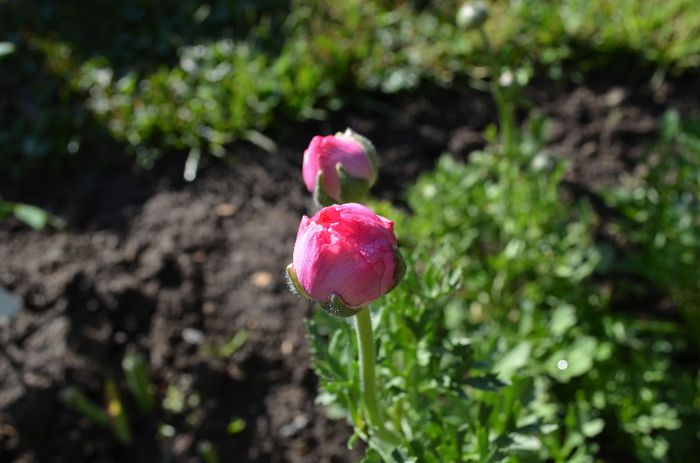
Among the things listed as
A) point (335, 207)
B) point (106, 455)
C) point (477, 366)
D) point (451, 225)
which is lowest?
point (106, 455)

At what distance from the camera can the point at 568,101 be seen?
2887mm

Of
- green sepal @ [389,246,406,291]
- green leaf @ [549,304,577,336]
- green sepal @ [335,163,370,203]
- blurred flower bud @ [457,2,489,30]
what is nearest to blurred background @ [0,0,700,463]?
green leaf @ [549,304,577,336]

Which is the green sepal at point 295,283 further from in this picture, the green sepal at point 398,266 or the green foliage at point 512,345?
the green foliage at point 512,345

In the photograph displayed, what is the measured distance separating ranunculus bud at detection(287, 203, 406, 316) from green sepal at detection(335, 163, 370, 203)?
0.24 m

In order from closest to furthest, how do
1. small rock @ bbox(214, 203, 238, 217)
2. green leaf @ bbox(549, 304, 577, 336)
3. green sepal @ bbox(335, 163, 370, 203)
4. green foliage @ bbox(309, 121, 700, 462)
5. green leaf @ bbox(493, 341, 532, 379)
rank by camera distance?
green sepal @ bbox(335, 163, 370, 203) → green foliage @ bbox(309, 121, 700, 462) → green leaf @ bbox(493, 341, 532, 379) → green leaf @ bbox(549, 304, 577, 336) → small rock @ bbox(214, 203, 238, 217)

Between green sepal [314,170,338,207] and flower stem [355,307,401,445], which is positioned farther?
green sepal [314,170,338,207]

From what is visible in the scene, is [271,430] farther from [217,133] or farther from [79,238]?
[217,133]

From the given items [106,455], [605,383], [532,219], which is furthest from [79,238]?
[605,383]

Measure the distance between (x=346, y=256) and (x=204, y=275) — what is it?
1543 mm

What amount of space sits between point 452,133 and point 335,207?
6.49 feet

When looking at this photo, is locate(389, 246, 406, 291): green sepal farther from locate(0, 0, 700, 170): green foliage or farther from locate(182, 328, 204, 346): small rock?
locate(0, 0, 700, 170): green foliage

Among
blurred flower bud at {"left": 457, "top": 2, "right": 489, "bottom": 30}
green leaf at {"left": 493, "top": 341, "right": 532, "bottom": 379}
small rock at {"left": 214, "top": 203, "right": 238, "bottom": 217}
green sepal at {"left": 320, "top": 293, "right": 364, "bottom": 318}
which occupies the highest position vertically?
green sepal at {"left": 320, "top": 293, "right": 364, "bottom": 318}

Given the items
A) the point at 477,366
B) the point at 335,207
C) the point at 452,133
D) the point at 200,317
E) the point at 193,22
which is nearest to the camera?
the point at 335,207

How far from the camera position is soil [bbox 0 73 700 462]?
205 centimetres
